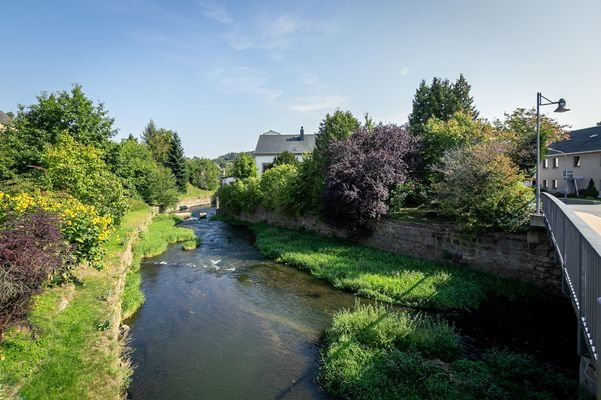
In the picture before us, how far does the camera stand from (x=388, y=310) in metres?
9.73

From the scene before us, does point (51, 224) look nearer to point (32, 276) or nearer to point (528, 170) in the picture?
point (32, 276)

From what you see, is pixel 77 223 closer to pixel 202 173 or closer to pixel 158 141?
pixel 158 141

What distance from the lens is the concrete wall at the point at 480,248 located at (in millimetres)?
10758

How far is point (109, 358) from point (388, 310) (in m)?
7.23

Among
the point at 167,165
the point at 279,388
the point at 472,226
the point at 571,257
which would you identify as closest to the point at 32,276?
the point at 279,388

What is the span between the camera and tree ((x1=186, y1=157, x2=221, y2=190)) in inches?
2341

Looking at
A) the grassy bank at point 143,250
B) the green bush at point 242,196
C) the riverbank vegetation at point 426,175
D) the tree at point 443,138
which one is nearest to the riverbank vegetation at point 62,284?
the grassy bank at point 143,250

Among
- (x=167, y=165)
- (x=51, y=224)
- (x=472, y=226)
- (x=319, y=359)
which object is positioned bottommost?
(x=319, y=359)

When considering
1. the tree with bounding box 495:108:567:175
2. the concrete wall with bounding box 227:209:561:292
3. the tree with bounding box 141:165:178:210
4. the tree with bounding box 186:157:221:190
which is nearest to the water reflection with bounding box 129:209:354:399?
the concrete wall with bounding box 227:209:561:292

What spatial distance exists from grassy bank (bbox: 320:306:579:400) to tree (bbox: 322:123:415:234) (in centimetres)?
824

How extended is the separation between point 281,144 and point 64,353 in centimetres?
4436

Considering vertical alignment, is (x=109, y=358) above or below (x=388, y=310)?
above

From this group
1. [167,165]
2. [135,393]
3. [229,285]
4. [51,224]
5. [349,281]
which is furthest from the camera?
[167,165]

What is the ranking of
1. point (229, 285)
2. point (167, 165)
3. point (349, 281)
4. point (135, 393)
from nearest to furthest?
point (135, 393)
point (349, 281)
point (229, 285)
point (167, 165)
